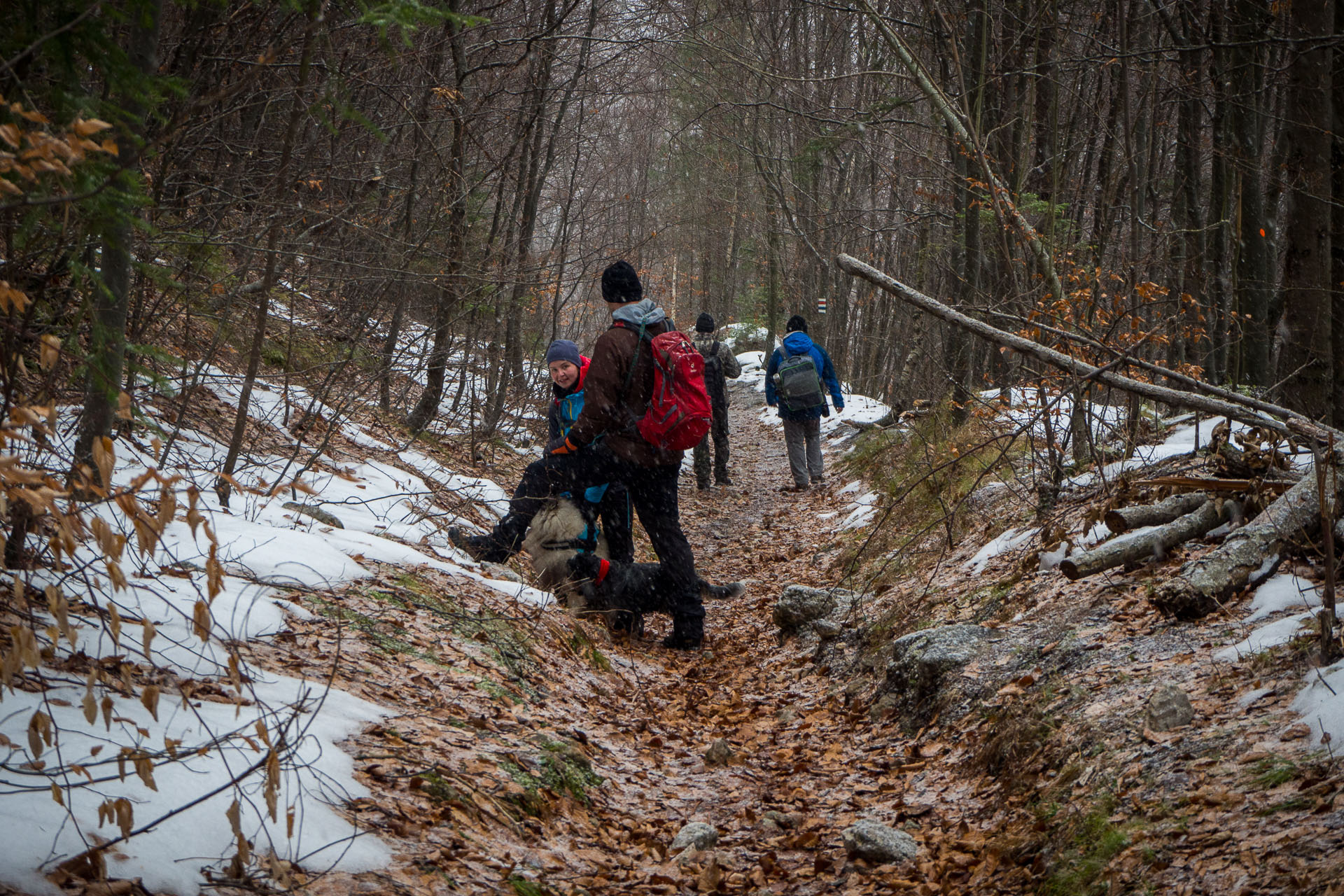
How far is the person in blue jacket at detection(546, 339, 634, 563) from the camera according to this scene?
671 cm

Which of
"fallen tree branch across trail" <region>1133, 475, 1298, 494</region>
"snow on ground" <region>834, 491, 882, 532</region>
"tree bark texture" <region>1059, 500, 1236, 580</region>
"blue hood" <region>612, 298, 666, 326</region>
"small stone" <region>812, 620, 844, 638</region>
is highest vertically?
"blue hood" <region>612, 298, 666, 326</region>

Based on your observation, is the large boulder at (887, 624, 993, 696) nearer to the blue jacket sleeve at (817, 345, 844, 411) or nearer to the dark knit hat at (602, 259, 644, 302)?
the dark knit hat at (602, 259, 644, 302)

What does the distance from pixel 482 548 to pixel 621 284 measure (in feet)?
7.38

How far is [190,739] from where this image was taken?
2793 mm

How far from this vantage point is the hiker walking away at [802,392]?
12.4 meters

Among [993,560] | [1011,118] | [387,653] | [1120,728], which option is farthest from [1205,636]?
[1011,118]

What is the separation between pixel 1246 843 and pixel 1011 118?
8.82m

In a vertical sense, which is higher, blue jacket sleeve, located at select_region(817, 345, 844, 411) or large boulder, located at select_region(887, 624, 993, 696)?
blue jacket sleeve, located at select_region(817, 345, 844, 411)

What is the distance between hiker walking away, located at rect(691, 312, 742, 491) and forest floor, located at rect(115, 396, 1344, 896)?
6.96 metres

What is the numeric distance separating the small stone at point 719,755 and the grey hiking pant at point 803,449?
8367 millimetres

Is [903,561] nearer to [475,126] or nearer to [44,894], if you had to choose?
[44,894]

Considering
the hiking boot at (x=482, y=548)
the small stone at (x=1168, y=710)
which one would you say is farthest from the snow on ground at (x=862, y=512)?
the small stone at (x=1168, y=710)

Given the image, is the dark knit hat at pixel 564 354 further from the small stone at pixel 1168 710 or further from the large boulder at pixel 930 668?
the small stone at pixel 1168 710

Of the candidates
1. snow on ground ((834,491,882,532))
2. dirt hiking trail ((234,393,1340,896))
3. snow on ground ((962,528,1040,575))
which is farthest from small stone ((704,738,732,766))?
snow on ground ((834,491,882,532))
